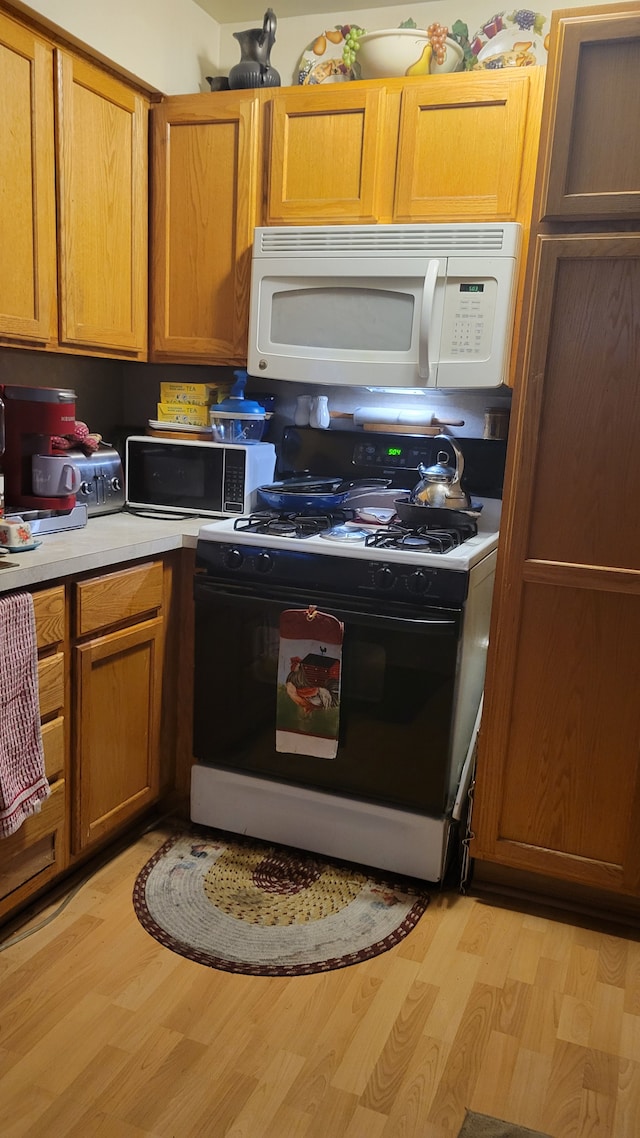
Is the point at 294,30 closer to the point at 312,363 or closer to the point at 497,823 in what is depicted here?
the point at 312,363

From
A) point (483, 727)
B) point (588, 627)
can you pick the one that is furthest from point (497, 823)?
point (588, 627)

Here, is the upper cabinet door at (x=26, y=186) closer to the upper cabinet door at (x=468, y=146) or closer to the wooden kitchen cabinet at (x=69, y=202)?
the wooden kitchen cabinet at (x=69, y=202)

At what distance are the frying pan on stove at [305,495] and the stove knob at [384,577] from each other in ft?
1.46

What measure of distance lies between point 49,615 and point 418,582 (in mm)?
850

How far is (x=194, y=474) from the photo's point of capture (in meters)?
2.47

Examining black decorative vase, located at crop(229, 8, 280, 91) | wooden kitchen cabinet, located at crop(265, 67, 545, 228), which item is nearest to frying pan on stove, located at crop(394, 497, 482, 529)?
wooden kitchen cabinet, located at crop(265, 67, 545, 228)

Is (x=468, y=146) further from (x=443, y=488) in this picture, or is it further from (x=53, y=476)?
(x=53, y=476)

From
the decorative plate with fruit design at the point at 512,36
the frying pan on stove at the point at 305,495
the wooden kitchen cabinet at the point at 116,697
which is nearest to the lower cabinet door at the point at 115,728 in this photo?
the wooden kitchen cabinet at the point at 116,697

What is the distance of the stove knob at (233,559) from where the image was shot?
2107mm

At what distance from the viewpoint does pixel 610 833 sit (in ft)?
6.33

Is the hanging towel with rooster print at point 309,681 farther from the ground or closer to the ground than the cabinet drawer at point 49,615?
closer to the ground

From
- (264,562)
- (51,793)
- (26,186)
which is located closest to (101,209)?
(26,186)

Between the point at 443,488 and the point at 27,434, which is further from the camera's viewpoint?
the point at 443,488

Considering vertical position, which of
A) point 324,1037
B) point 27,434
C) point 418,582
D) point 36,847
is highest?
point 27,434
